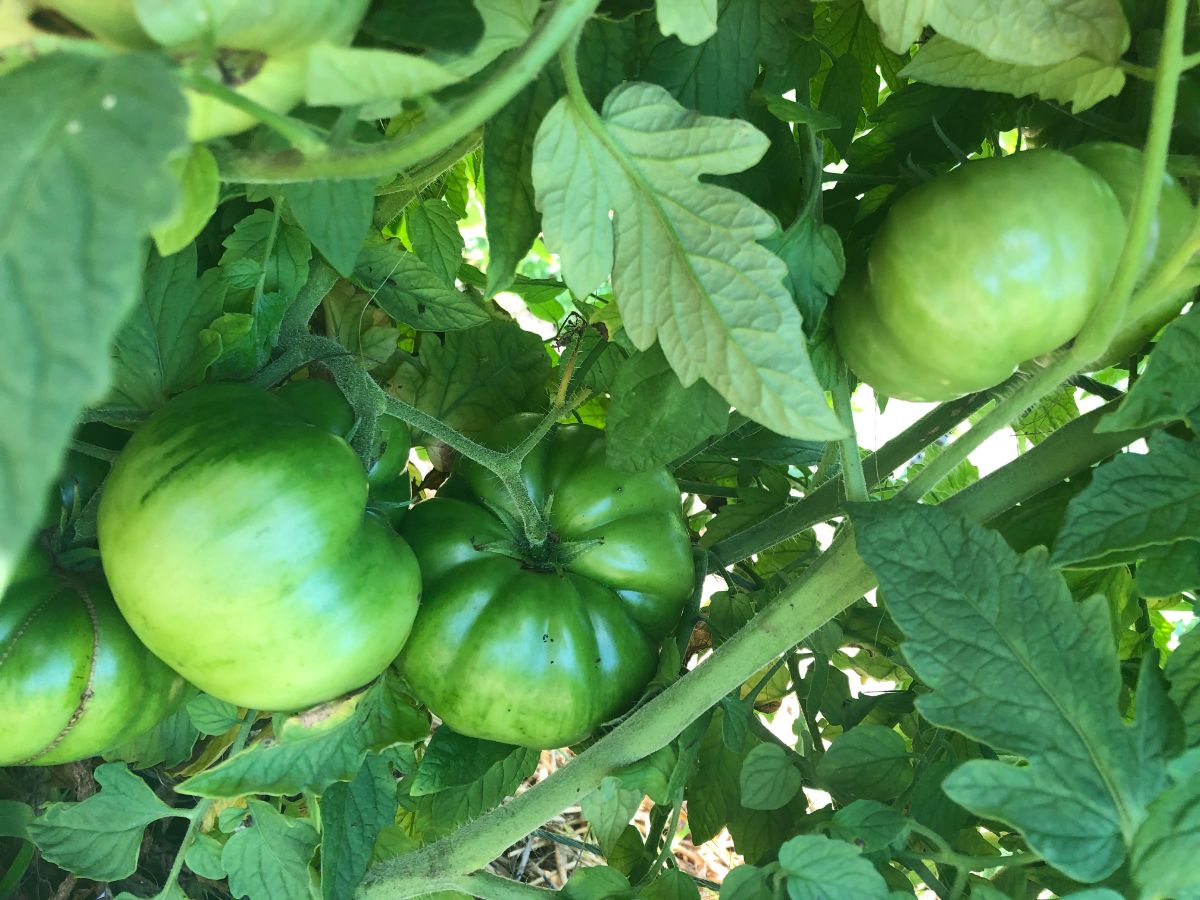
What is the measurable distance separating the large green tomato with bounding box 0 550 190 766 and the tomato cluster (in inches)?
18.7

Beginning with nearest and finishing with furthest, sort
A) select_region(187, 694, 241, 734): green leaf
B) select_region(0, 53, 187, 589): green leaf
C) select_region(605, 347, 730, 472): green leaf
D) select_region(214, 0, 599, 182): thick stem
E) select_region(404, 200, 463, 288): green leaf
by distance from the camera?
select_region(0, 53, 187, 589): green leaf < select_region(214, 0, 599, 182): thick stem < select_region(605, 347, 730, 472): green leaf < select_region(187, 694, 241, 734): green leaf < select_region(404, 200, 463, 288): green leaf

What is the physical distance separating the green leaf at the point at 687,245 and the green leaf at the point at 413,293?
0.87ft

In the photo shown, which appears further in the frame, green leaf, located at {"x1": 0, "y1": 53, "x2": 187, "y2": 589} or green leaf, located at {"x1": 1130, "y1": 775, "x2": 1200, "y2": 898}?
green leaf, located at {"x1": 1130, "y1": 775, "x2": 1200, "y2": 898}

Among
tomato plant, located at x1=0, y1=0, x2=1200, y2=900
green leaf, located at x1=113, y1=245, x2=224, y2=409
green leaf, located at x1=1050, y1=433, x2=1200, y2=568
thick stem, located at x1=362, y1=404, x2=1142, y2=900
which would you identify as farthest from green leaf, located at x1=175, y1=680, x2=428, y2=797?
green leaf, located at x1=1050, y1=433, x2=1200, y2=568

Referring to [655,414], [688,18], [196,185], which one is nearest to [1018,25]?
[688,18]

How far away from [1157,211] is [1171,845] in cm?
33

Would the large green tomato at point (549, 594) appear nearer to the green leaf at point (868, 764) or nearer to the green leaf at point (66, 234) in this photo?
the green leaf at point (868, 764)

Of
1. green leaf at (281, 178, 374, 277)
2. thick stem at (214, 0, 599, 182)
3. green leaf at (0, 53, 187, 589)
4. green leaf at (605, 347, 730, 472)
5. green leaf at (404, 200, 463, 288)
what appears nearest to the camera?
green leaf at (0, 53, 187, 589)

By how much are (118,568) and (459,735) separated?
324mm

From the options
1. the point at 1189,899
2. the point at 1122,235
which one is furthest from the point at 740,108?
the point at 1189,899

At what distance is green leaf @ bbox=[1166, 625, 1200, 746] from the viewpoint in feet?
1.62

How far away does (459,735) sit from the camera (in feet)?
2.33

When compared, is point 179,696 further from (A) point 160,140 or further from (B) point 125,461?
(A) point 160,140

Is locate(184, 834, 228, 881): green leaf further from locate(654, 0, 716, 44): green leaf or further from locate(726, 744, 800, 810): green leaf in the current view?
locate(654, 0, 716, 44): green leaf
